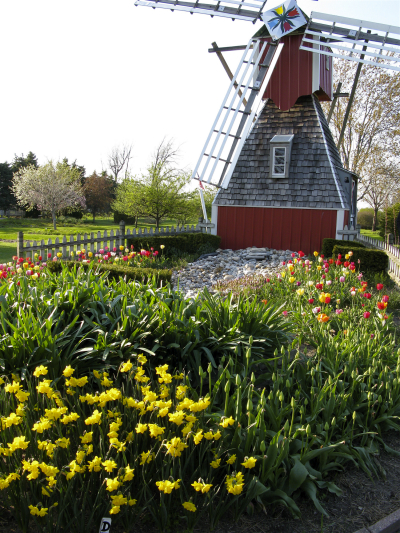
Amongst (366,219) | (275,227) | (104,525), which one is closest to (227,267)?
(275,227)

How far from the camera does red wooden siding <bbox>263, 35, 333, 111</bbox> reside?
41.0 ft

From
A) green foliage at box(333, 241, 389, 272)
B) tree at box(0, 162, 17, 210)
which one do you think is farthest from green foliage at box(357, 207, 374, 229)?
tree at box(0, 162, 17, 210)

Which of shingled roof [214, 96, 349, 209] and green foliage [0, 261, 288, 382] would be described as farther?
shingled roof [214, 96, 349, 209]

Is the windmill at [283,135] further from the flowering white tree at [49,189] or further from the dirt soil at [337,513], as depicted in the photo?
the flowering white tree at [49,189]

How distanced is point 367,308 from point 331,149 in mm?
8637

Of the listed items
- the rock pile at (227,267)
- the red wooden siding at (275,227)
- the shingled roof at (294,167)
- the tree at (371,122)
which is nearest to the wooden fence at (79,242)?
the red wooden siding at (275,227)

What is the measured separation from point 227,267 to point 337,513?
8136 mm

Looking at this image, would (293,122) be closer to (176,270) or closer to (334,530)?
(176,270)

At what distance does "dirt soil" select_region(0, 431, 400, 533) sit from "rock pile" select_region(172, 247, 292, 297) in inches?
192

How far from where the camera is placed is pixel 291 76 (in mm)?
12672

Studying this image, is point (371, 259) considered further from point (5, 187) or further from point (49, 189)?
point (5, 187)

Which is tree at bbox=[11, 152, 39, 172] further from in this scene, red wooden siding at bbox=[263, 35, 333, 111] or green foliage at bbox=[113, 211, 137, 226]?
red wooden siding at bbox=[263, 35, 333, 111]

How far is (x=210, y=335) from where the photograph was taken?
12.8 feet

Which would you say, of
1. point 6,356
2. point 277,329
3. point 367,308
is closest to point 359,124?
point 367,308
